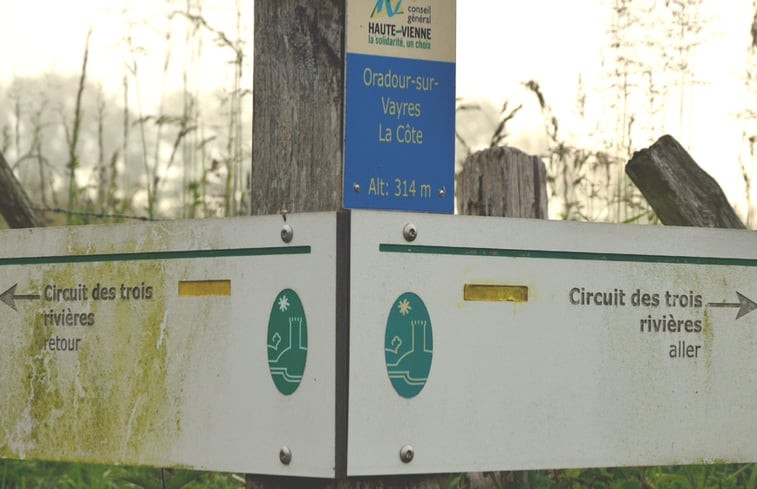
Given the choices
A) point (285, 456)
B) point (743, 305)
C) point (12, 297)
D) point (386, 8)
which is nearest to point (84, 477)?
point (12, 297)

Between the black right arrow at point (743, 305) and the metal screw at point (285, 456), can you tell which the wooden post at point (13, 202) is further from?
the black right arrow at point (743, 305)

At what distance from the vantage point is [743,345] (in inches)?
124

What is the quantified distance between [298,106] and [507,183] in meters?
1.56

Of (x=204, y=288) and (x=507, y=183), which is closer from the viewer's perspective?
(x=204, y=288)

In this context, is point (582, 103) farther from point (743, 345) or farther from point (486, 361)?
point (486, 361)

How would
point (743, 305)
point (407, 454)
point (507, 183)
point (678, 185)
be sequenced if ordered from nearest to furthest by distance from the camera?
point (407, 454) < point (743, 305) < point (678, 185) < point (507, 183)

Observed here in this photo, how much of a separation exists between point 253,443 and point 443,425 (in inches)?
16.9

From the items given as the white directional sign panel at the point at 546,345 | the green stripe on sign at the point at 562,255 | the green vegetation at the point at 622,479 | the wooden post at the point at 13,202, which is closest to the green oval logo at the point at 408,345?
the white directional sign panel at the point at 546,345

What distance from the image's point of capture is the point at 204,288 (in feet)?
9.27

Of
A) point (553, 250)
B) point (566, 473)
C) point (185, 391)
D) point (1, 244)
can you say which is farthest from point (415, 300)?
point (566, 473)

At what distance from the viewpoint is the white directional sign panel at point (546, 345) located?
8.48ft

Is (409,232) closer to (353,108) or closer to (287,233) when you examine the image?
(287,233)

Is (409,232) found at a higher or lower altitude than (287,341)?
higher

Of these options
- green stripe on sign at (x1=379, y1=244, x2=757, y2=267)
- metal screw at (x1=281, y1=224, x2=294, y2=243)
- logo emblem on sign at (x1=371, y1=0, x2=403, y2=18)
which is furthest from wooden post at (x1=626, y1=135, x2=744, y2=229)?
metal screw at (x1=281, y1=224, x2=294, y2=243)
